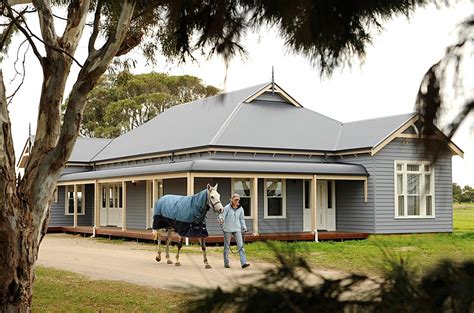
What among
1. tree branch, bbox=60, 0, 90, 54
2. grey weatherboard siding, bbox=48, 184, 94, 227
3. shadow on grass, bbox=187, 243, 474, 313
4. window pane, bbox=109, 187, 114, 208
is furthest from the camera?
grey weatherboard siding, bbox=48, 184, 94, 227

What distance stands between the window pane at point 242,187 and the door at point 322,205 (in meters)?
3.28

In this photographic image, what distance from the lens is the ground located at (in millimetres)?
1910

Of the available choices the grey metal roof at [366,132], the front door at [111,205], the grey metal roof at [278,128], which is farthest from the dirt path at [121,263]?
the grey metal roof at [366,132]

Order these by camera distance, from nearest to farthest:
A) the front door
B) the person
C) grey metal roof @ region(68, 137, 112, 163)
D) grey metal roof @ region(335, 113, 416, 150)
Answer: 1. the person
2. grey metal roof @ region(335, 113, 416, 150)
3. the front door
4. grey metal roof @ region(68, 137, 112, 163)

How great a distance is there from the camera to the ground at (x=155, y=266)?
1.91m

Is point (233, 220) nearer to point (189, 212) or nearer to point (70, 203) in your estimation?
point (189, 212)

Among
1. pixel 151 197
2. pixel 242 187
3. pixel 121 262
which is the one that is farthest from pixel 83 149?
pixel 121 262

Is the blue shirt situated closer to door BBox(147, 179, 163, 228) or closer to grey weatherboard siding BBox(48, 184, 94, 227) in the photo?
door BBox(147, 179, 163, 228)

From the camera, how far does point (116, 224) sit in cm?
3069

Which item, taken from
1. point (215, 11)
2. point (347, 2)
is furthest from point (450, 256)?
point (215, 11)

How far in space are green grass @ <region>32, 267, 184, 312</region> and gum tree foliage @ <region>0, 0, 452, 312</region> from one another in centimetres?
206

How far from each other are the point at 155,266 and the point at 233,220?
2.46 m

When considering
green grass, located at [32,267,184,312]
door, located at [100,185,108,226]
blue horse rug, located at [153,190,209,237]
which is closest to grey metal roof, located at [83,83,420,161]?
door, located at [100,185,108,226]

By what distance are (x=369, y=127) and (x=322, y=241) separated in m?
5.93
